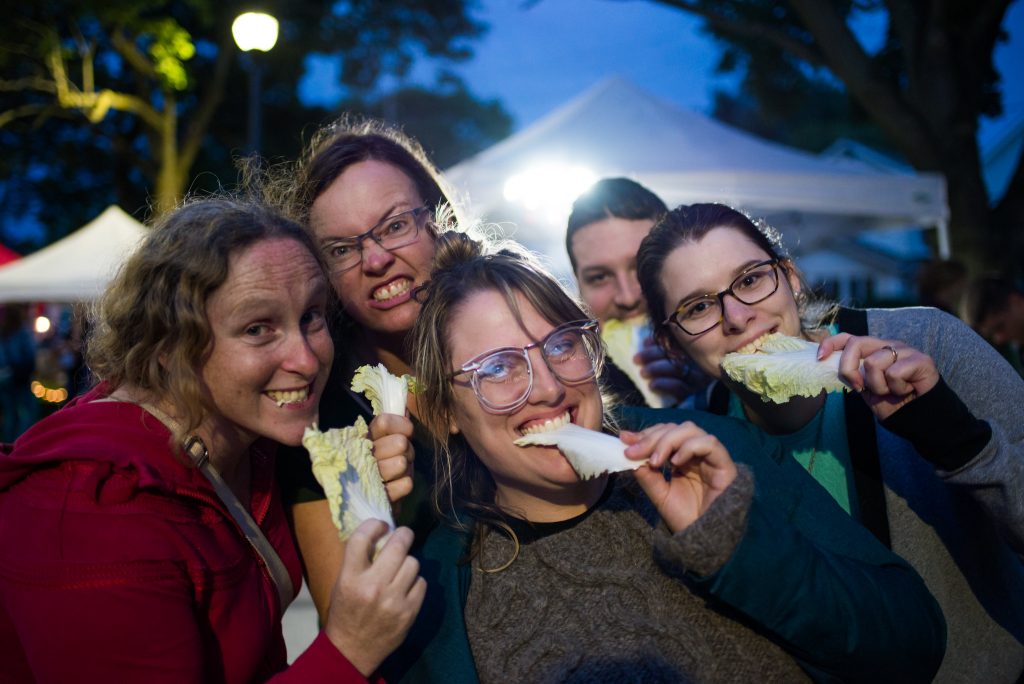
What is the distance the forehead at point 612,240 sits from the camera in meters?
3.78

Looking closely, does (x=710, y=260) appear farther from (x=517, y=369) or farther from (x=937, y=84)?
(x=937, y=84)

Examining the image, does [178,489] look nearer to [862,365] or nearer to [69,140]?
[862,365]

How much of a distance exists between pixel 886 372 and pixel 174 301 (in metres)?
1.96

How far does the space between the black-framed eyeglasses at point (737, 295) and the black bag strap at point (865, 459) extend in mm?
288

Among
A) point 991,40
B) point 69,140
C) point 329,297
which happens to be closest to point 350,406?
point 329,297

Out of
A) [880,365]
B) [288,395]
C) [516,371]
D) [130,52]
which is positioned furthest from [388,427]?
[130,52]

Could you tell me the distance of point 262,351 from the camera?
2.16 metres

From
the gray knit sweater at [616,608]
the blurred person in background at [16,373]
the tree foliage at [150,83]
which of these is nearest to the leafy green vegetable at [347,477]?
the gray knit sweater at [616,608]

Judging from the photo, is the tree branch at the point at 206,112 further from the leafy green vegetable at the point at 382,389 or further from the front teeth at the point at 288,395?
the front teeth at the point at 288,395

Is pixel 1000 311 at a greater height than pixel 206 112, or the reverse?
pixel 206 112

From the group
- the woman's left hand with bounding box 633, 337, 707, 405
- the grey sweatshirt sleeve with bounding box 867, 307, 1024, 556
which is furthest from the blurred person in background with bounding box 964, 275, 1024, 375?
the grey sweatshirt sleeve with bounding box 867, 307, 1024, 556

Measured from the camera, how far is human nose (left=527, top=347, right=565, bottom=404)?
7.27 feet

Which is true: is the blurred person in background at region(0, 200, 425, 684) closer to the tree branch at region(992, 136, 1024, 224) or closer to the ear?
the ear

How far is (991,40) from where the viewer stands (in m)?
11.4
